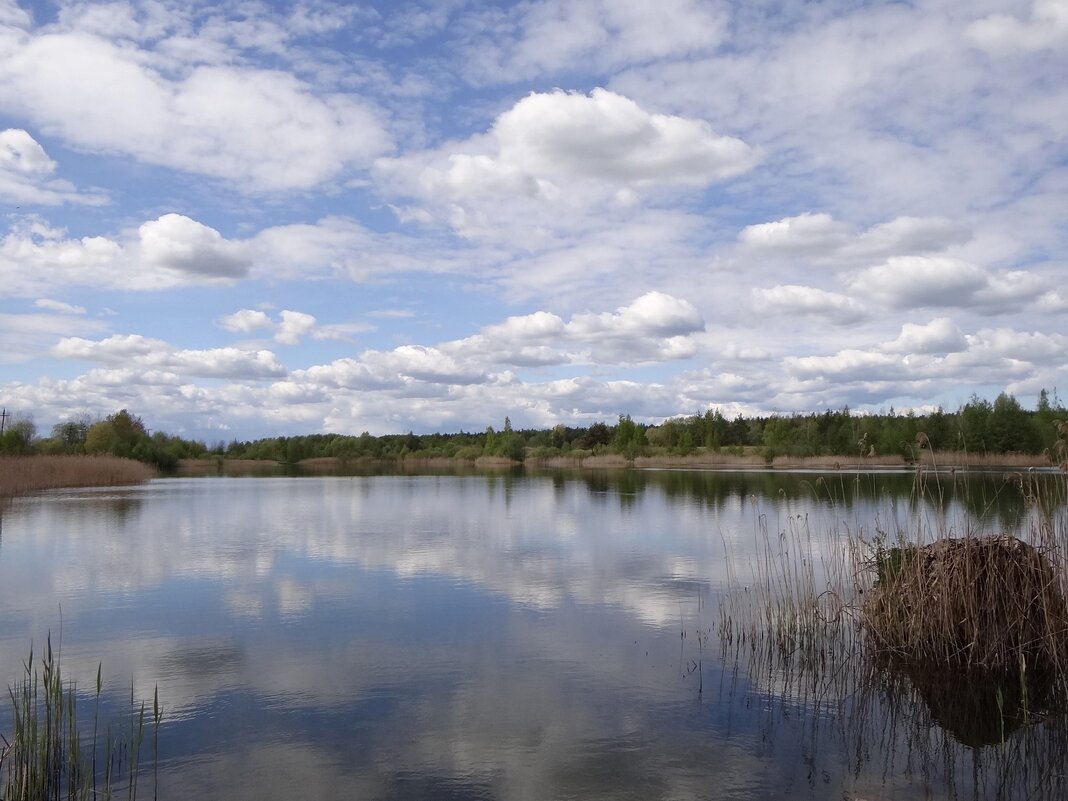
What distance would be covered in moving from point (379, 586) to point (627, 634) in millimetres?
5029

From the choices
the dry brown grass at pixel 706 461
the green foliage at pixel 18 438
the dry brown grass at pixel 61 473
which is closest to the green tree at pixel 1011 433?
the dry brown grass at pixel 706 461

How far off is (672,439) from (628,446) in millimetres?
11082

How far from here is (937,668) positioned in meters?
8.17

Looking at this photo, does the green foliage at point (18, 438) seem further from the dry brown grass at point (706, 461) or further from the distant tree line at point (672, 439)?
the dry brown grass at point (706, 461)

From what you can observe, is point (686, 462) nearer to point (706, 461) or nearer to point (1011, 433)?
point (706, 461)

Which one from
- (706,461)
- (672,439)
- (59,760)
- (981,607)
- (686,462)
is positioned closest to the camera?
(59,760)

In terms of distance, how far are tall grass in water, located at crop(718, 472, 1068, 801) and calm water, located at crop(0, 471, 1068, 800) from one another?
43 mm

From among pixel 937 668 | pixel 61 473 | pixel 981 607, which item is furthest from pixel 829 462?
pixel 981 607

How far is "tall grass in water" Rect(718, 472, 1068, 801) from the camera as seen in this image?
6145 mm

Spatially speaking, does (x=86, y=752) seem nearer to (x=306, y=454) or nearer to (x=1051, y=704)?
(x=1051, y=704)

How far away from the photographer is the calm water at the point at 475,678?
588cm

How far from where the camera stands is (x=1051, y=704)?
721 centimetres

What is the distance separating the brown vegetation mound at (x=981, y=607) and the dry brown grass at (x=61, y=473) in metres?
33.0

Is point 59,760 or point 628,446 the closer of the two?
point 59,760
